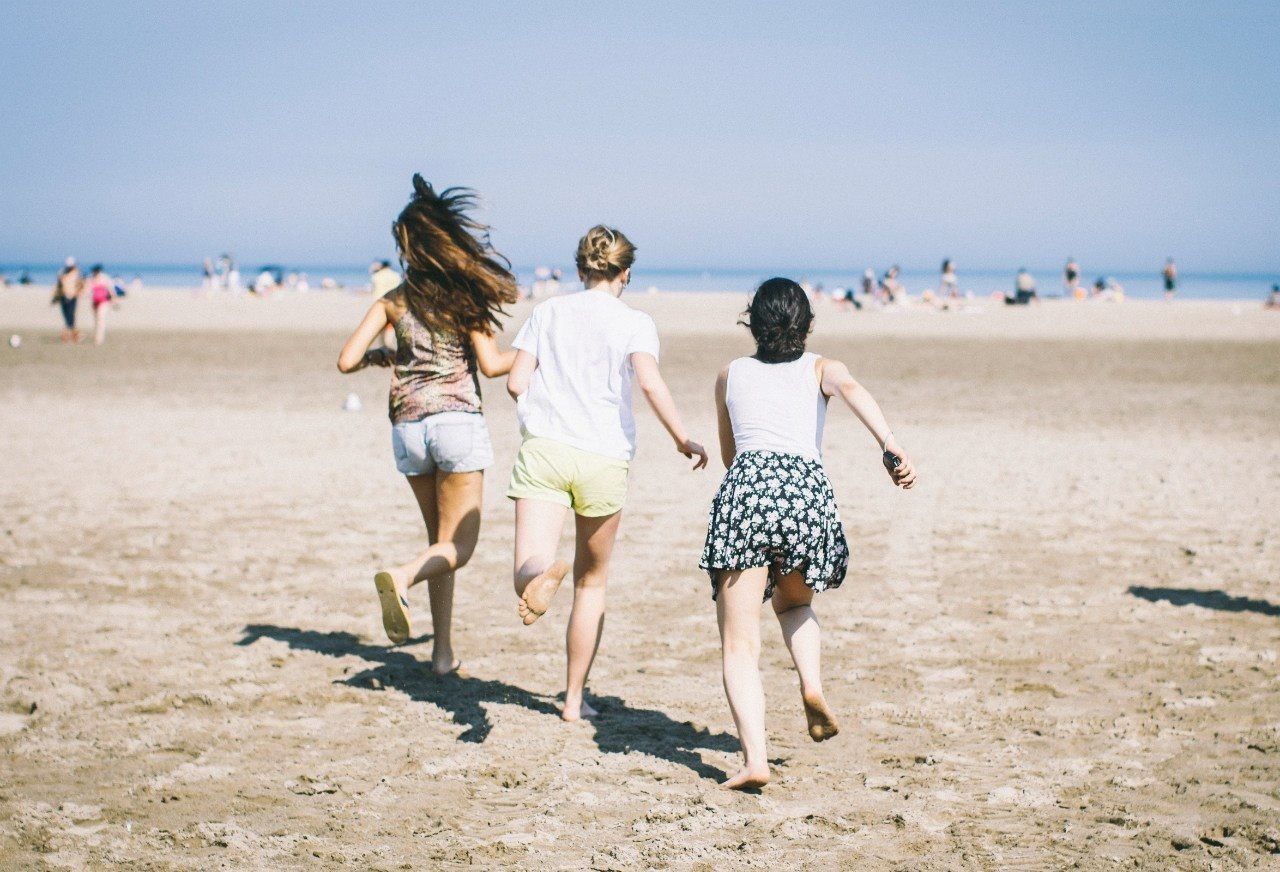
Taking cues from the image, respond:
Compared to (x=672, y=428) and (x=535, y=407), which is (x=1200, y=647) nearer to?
(x=672, y=428)

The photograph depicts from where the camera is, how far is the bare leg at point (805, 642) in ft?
14.5

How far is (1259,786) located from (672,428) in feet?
8.54

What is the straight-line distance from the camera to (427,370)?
215 inches

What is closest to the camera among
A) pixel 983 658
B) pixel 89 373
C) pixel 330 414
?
pixel 983 658

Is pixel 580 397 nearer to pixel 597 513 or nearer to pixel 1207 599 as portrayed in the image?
pixel 597 513

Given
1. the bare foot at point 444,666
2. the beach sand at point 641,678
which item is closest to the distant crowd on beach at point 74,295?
the beach sand at point 641,678

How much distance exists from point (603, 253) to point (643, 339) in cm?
39

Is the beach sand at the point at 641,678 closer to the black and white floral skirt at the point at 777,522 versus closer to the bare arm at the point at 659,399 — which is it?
the black and white floral skirt at the point at 777,522

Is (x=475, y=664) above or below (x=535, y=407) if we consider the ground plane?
below

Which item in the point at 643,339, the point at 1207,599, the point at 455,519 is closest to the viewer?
the point at 643,339

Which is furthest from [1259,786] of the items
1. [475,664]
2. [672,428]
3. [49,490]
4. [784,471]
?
[49,490]

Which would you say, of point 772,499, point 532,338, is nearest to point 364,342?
point 532,338

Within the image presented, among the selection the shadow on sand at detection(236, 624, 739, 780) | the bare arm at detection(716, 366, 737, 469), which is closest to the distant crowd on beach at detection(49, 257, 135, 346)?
the shadow on sand at detection(236, 624, 739, 780)

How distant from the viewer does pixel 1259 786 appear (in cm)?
454
